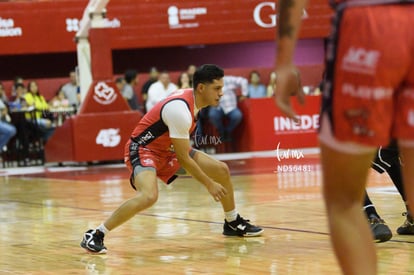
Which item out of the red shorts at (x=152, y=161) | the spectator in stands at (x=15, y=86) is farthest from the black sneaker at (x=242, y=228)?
the spectator in stands at (x=15, y=86)

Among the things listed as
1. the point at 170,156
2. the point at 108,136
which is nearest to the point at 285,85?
the point at 170,156

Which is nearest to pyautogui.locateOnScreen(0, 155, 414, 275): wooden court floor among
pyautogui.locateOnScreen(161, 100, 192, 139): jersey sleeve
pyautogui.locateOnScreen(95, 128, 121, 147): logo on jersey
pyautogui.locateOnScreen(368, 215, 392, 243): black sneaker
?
pyautogui.locateOnScreen(368, 215, 392, 243): black sneaker

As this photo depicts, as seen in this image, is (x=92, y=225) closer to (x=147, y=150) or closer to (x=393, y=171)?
(x=147, y=150)

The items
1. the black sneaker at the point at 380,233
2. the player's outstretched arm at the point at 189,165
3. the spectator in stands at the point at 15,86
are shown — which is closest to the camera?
the player's outstretched arm at the point at 189,165

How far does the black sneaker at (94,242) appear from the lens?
6719mm

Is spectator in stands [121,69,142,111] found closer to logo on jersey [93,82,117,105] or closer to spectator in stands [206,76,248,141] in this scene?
spectator in stands [206,76,248,141]

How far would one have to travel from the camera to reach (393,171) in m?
7.05

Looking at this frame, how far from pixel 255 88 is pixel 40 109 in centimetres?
471

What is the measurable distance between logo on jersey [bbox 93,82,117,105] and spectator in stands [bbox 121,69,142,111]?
2.11m

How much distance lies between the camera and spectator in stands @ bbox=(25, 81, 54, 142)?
18.1 m

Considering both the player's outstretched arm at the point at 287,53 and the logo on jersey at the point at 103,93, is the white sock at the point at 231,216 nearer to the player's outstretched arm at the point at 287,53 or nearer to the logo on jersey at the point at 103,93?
the player's outstretched arm at the point at 287,53

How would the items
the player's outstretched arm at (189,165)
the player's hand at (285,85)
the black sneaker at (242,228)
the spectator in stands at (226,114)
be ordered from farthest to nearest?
the spectator in stands at (226,114) → the black sneaker at (242,228) → the player's outstretched arm at (189,165) → the player's hand at (285,85)

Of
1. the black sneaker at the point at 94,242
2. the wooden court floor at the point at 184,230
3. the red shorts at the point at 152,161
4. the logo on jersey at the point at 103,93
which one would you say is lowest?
the wooden court floor at the point at 184,230

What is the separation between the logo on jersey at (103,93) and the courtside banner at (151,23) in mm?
3930
